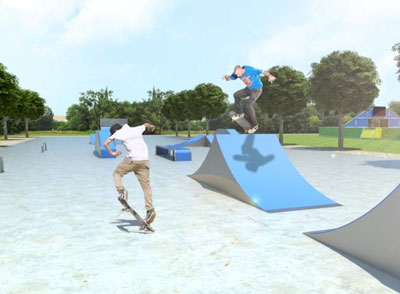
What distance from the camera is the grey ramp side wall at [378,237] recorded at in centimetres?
364

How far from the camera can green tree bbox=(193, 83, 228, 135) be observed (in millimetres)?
33591

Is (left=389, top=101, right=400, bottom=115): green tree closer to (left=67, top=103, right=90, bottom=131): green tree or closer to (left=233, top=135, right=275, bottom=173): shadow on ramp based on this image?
(left=67, top=103, right=90, bottom=131): green tree

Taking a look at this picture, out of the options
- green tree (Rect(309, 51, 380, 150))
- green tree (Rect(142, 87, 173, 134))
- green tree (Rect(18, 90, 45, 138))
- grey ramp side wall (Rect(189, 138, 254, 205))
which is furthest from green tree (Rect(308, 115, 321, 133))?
grey ramp side wall (Rect(189, 138, 254, 205))

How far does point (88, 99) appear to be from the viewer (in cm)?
6303

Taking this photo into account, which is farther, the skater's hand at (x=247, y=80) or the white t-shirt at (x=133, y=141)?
the skater's hand at (x=247, y=80)

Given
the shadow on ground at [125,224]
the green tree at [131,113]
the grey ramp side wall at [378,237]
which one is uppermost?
the green tree at [131,113]

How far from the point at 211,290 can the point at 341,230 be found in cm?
202

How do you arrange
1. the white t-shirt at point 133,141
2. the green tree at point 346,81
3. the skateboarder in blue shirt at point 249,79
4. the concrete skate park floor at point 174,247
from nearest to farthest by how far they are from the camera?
the concrete skate park floor at point 174,247
the white t-shirt at point 133,141
the skateboarder in blue shirt at point 249,79
the green tree at point 346,81

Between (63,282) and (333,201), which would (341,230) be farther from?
(63,282)

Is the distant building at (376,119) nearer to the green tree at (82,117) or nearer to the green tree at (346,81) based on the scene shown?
the green tree at (346,81)

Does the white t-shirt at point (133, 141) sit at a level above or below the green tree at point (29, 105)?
below

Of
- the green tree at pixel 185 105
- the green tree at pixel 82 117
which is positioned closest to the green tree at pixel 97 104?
the green tree at pixel 82 117

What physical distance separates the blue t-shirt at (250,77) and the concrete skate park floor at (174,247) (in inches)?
100

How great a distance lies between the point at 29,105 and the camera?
4256 cm
